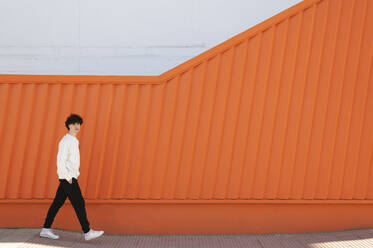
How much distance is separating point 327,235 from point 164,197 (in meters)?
2.39

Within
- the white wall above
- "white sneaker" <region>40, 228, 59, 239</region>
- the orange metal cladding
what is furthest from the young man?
the white wall above

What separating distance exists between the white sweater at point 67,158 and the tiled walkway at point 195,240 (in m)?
0.91

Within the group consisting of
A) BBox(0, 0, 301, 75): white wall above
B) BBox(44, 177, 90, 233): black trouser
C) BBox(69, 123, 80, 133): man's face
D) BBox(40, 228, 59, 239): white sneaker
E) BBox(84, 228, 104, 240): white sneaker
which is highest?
BBox(0, 0, 301, 75): white wall above

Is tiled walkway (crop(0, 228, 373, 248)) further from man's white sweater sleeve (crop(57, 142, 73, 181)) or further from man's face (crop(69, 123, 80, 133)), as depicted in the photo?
man's face (crop(69, 123, 80, 133))

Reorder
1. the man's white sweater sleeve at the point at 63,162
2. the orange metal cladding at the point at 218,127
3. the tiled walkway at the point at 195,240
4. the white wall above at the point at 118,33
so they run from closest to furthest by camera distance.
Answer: the man's white sweater sleeve at the point at 63,162
the tiled walkway at the point at 195,240
the orange metal cladding at the point at 218,127
the white wall above at the point at 118,33

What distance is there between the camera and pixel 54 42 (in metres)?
5.64

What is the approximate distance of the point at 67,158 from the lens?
4199 mm

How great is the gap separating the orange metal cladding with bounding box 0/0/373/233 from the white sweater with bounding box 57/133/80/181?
49 centimetres

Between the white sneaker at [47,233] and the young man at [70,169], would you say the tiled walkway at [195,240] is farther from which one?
the young man at [70,169]

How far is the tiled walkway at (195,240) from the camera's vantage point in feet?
14.1

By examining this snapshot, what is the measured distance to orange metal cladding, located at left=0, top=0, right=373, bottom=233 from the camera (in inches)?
180

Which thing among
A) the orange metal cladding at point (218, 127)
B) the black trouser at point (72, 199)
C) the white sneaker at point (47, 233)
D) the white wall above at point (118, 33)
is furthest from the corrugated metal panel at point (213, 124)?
the white wall above at point (118, 33)

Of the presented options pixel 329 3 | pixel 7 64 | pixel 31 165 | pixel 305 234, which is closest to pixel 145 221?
pixel 31 165

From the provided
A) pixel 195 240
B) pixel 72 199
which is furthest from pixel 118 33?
pixel 195 240
